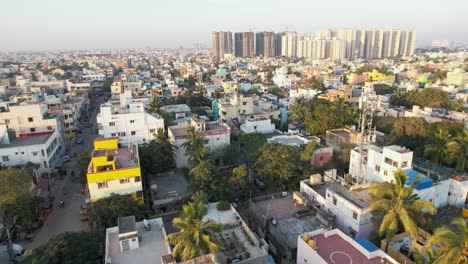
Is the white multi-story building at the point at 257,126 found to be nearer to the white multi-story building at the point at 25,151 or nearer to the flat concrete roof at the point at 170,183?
the flat concrete roof at the point at 170,183

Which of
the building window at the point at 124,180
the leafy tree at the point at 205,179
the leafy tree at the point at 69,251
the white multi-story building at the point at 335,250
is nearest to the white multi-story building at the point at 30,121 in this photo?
the building window at the point at 124,180

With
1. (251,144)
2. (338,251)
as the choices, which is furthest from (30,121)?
(338,251)

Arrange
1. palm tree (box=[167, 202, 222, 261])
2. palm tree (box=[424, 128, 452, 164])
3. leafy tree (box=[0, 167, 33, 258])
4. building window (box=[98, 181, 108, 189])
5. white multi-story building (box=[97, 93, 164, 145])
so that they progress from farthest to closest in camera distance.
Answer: white multi-story building (box=[97, 93, 164, 145]) < palm tree (box=[424, 128, 452, 164]) < building window (box=[98, 181, 108, 189]) < leafy tree (box=[0, 167, 33, 258]) < palm tree (box=[167, 202, 222, 261])

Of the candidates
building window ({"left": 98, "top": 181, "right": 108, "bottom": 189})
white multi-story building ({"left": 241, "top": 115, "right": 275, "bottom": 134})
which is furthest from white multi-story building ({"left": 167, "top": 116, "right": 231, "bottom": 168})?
building window ({"left": 98, "top": 181, "right": 108, "bottom": 189})

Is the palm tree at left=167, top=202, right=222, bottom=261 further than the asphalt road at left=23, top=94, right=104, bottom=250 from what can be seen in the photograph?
No

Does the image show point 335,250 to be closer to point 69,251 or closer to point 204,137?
point 69,251

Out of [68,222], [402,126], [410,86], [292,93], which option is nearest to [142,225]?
[68,222]

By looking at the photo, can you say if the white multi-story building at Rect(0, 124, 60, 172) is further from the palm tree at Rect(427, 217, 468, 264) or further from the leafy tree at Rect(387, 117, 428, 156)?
the leafy tree at Rect(387, 117, 428, 156)
